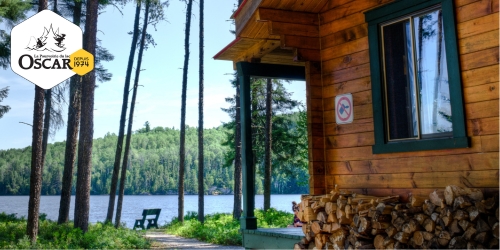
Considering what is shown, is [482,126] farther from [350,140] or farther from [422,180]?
[350,140]

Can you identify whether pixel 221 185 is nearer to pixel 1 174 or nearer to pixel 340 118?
pixel 1 174

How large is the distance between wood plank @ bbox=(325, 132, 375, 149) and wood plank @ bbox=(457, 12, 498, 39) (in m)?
1.45

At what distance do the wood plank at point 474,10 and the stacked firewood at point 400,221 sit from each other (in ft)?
5.30

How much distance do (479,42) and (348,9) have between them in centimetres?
179

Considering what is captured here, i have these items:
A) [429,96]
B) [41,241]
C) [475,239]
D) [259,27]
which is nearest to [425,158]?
[429,96]

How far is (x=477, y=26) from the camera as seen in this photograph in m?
4.16

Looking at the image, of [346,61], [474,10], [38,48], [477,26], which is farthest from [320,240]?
[38,48]

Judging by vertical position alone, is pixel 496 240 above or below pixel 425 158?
below

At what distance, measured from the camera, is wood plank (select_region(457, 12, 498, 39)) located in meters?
4.04

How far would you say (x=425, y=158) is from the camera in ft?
14.9

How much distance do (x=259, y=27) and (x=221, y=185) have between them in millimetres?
82261

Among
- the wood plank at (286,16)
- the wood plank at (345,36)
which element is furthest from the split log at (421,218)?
the wood plank at (286,16)

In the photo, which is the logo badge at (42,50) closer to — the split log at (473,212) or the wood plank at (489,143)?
the wood plank at (489,143)

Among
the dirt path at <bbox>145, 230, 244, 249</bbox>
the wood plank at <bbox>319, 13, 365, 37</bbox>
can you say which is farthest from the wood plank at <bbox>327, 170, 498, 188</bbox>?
the dirt path at <bbox>145, 230, 244, 249</bbox>
